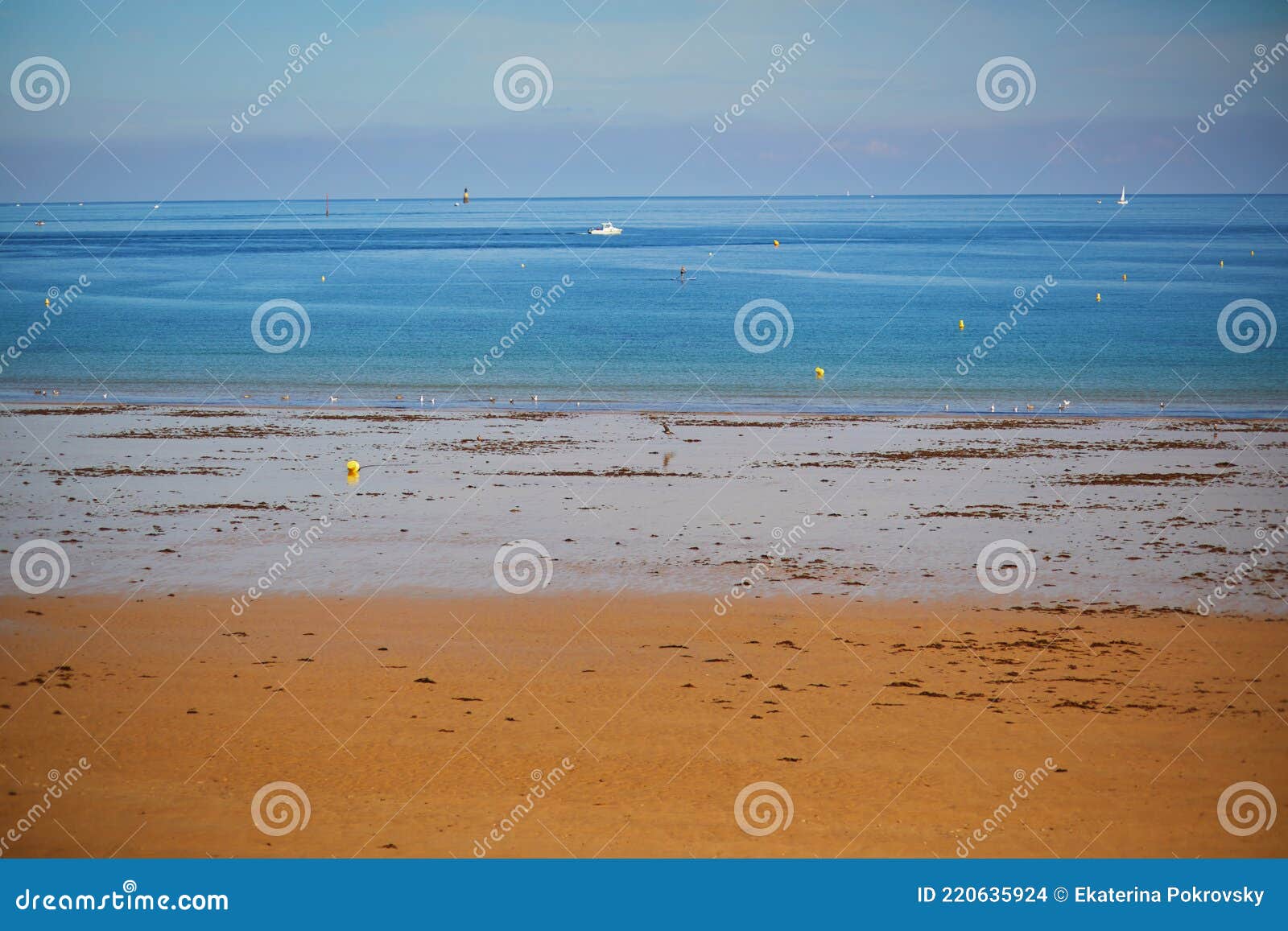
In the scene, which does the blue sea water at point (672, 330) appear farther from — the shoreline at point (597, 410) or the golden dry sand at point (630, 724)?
the golden dry sand at point (630, 724)

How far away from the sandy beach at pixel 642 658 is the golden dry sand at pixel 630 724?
55 mm

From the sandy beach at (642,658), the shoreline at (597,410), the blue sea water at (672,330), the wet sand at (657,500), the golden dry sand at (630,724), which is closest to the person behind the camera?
the golden dry sand at (630,724)

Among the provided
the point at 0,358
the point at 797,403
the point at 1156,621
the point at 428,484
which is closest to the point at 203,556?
the point at 428,484

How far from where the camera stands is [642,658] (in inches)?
584

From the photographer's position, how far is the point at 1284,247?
120 metres

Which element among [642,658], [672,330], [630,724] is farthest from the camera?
[672,330]

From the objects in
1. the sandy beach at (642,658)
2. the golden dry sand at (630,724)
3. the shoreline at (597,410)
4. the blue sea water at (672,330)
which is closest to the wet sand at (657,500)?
the sandy beach at (642,658)

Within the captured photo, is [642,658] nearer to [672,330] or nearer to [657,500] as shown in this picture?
[657,500]

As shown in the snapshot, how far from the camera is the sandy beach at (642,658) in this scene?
35.2 feet

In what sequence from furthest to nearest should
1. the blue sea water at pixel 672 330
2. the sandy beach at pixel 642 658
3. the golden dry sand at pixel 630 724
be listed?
1. the blue sea water at pixel 672 330
2. the sandy beach at pixel 642 658
3. the golden dry sand at pixel 630 724

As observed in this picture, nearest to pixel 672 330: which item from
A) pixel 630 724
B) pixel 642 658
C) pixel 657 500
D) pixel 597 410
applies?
pixel 597 410

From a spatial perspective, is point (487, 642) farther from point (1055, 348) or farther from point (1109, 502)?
point (1055, 348)

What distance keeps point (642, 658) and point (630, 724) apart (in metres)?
2.08

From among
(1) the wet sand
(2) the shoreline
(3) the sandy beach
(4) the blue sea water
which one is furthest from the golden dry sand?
(4) the blue sea water
